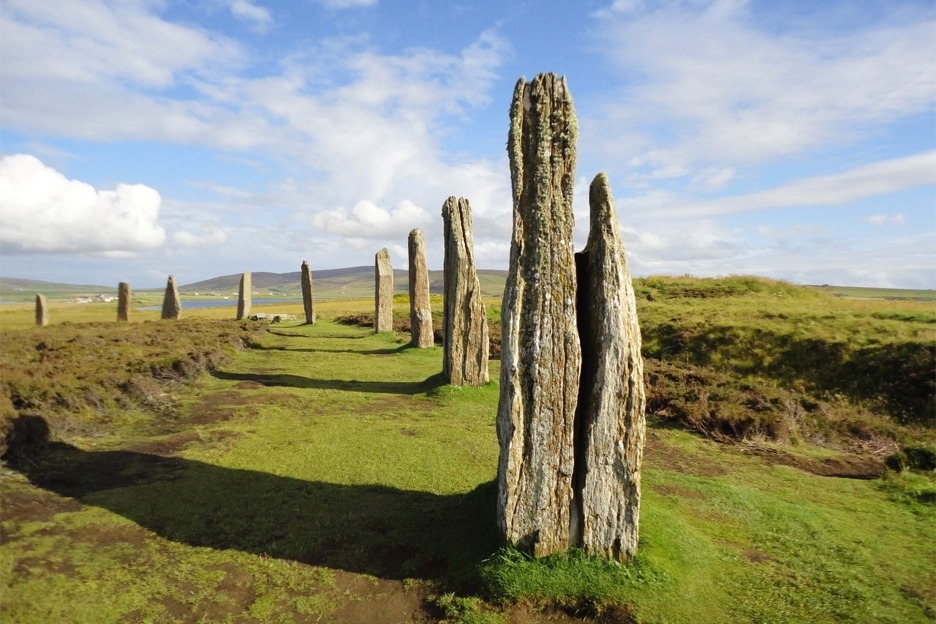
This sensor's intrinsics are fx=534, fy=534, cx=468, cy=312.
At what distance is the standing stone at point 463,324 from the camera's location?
15297mm

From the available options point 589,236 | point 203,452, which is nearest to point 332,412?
point 203,452

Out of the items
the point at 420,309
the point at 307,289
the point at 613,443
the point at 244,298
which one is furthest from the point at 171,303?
the point at 613,443

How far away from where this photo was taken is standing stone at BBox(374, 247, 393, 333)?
91.5 feet

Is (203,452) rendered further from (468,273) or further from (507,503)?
(468,273)

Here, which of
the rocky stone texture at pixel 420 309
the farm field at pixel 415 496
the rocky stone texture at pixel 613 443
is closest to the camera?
the farm field at pixel 415 496

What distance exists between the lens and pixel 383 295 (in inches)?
1104

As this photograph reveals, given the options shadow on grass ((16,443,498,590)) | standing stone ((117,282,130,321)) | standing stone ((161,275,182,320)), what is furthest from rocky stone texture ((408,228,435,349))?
standing stone ((117,282,130,321))

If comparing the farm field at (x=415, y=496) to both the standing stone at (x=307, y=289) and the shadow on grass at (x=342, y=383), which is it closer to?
the shadow on grass at (x=342, y=383)

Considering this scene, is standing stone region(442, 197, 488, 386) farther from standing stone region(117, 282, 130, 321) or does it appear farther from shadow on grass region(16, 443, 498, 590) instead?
standing stone region(117, 282, 130, 321)

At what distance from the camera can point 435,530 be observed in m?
7.36

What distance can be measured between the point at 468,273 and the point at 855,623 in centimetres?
1197

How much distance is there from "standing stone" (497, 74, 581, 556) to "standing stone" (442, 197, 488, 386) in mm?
8121

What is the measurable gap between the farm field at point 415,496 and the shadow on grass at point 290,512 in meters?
0.04

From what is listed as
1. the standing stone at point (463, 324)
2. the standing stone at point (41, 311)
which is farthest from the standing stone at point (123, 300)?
the standing stone at point (463, 324)
